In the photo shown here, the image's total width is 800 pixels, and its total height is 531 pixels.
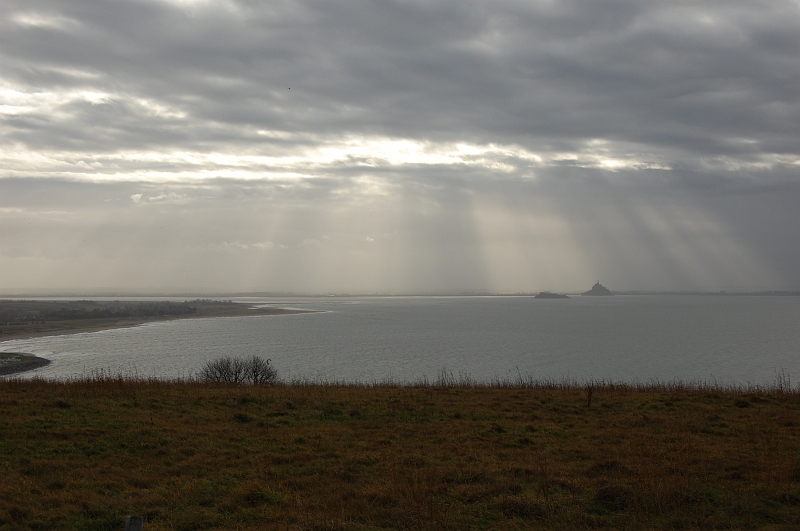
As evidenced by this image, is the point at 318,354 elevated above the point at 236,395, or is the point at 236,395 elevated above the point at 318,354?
the point at 236,395

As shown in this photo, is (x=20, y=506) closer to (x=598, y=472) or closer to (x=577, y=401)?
(x=598, y=472)

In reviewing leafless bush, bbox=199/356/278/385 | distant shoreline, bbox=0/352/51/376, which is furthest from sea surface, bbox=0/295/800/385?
leafless bush, bbox=199/356/278/385

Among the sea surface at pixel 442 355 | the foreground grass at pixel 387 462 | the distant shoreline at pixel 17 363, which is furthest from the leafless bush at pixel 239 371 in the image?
the distant shoreline at pixel 17 363

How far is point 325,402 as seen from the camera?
64.0 ft

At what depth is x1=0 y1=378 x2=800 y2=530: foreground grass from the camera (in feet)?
30.0

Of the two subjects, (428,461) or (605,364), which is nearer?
(428,461)

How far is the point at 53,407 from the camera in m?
17.2

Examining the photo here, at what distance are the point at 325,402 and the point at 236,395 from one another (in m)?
3.44

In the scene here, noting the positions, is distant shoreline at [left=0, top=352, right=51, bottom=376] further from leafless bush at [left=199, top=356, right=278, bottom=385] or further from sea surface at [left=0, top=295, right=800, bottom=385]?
leafless bush at [left=199, top=356, right=278, bottom=385]

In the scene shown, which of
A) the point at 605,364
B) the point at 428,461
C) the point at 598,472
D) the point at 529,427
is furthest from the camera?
the point at 605,364

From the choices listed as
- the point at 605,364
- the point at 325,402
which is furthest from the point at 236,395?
the point at 605,364

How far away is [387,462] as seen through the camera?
12.3 metres

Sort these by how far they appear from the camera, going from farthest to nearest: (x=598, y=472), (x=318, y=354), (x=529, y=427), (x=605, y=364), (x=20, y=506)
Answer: (x=318, y=354) < (x=605, y=364) < (x=529, y=427) < (x=598, y=472) < (x=20, y=506)

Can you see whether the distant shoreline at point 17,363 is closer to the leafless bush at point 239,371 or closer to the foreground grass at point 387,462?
the leafless bush at point 239,371
